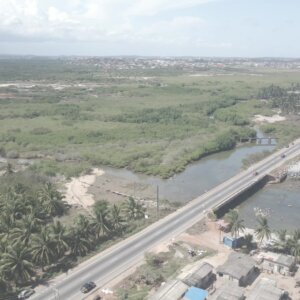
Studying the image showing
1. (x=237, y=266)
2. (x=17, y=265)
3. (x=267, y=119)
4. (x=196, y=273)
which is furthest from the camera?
(x=267, y=119)

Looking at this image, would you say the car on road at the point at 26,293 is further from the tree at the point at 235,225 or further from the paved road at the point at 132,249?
the tree at the point at 235,225

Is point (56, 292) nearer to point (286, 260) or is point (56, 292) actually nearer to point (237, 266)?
point (237, 266)

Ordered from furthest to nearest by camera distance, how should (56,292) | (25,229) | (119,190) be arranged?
(119,190)
(25,229)
(56,292)

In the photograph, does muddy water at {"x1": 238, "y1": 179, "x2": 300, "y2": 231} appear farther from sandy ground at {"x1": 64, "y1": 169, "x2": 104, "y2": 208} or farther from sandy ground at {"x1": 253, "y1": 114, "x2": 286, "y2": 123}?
sandy ground at {"x1": 253, "y1": 114, "x2": 286, "y2": 123}

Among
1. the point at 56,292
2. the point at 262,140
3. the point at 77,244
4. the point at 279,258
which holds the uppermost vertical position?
the point at 77,244

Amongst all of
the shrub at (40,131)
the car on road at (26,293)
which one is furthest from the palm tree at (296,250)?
the shrub at (40,131)

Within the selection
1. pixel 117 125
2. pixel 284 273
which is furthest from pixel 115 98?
pixel 284 273

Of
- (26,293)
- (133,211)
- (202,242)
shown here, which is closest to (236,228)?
(202,242)
